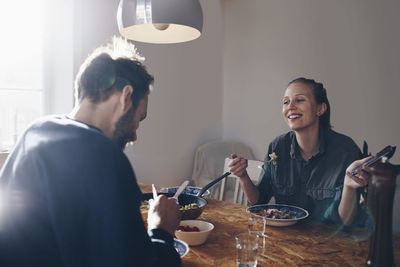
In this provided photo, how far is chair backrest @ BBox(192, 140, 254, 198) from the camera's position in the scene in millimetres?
3480

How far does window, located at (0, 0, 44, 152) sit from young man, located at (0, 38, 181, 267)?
1.64 meters

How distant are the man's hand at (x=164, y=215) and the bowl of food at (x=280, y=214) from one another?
0.47 metres

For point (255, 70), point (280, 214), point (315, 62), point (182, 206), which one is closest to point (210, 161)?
point (255, 70)

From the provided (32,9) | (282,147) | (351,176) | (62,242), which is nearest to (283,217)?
(351,176)

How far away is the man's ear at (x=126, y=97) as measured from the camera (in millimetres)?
1033

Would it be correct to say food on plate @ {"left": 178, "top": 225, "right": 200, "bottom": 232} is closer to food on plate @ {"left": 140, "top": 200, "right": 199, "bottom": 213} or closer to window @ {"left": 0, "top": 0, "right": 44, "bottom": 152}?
food on plate @ {"left": 140, "top": 200, "right": 199, "bottom": 213}

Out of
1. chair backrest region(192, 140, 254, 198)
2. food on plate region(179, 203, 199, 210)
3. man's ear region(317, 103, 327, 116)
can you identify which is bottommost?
chair backrest region(192, 140, 254, 198)

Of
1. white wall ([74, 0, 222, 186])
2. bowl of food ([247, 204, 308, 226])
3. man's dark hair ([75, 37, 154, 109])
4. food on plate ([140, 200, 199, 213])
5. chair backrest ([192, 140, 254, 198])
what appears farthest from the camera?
chair backrest ([192, 140, 254, 198])

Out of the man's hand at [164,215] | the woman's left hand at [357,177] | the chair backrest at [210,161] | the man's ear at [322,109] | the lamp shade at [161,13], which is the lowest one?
the chair backrest at [210,161]

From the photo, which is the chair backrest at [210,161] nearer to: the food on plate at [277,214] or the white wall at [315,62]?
the white wall at [315,62]

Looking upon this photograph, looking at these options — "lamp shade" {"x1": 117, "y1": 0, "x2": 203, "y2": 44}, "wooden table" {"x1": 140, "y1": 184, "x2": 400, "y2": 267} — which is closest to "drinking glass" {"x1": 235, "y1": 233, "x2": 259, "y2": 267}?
"wooden table" {"x1": 140, "y1": 184, "x2": 400, "y2": 267}

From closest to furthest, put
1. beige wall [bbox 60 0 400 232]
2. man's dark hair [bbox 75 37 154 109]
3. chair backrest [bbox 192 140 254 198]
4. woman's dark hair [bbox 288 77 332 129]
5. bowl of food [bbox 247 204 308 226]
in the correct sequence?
man's dark hair [bbox 75 37 154 109]
bowl of food [bbox 247 204 308 226]
woman's dark hair [bbox 288 77 332 129]
beige wall [bbox 60 0 400 232]
chair backrest [bbox 192 140 254 198]

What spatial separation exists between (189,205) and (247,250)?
566mm

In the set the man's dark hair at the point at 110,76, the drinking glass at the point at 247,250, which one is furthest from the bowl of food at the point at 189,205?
the man's dark hair at the point at 110,76
